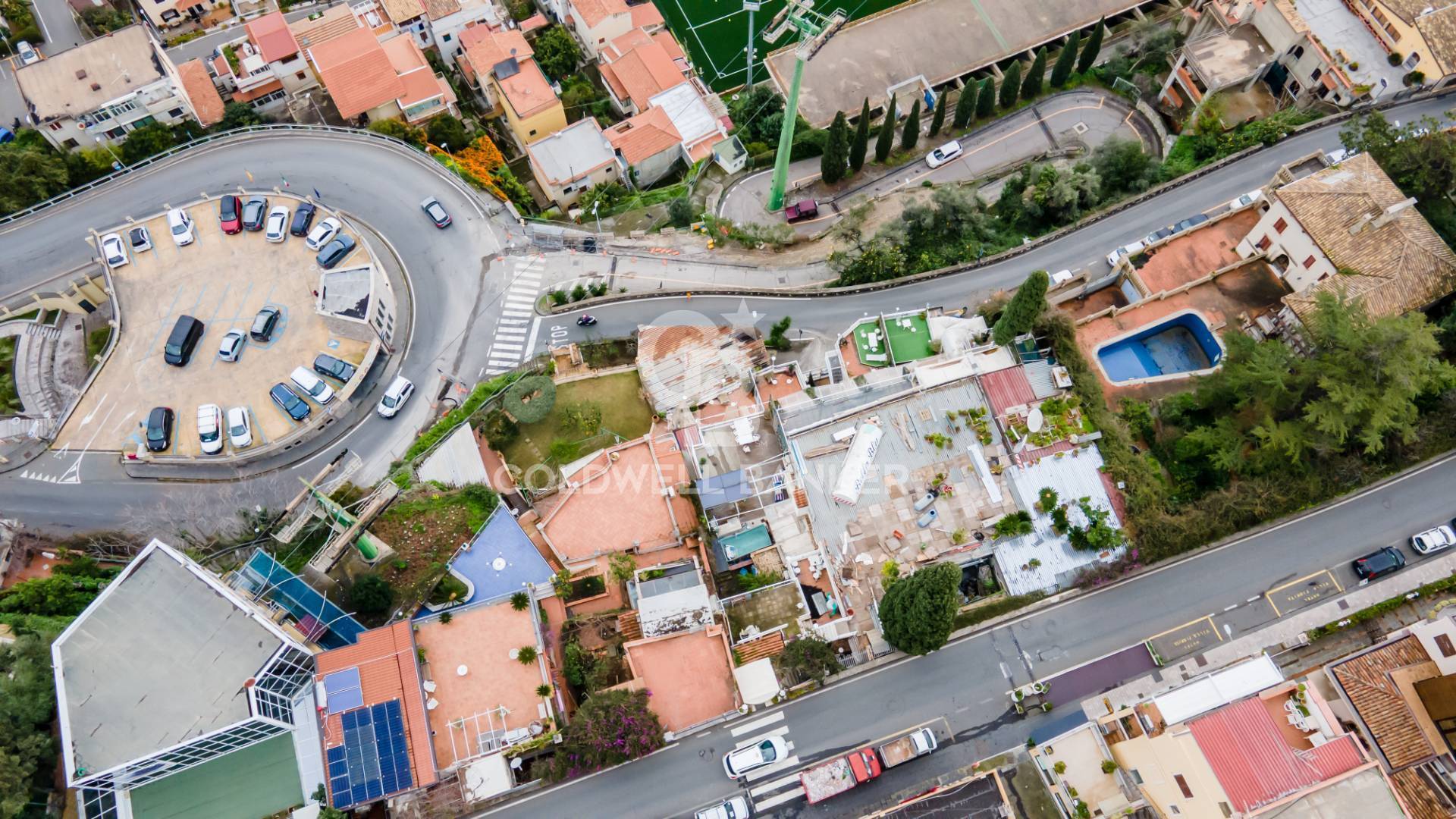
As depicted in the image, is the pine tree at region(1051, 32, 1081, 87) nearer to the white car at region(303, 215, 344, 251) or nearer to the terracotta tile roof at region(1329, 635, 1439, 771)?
the terracotta tile roof at region(1329, 635, 1439, 771)

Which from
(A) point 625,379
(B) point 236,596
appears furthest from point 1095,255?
(B) point 236,596

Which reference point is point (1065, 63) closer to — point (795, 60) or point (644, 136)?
point (795, 60)

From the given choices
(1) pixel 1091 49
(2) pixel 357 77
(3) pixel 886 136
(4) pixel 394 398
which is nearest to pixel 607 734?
(4) pixel 394 398

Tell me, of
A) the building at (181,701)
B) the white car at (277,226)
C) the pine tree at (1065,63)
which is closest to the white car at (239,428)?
the white car at (277,226)

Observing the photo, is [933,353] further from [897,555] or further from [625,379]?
[625,379]

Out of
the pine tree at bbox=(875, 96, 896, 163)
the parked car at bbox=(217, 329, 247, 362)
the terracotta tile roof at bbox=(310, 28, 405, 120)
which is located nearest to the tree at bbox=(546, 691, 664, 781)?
the parked car at bbox=(217, 329, 247, 362)

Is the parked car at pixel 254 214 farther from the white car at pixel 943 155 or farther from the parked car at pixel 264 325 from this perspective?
the white car at pixel 943 155

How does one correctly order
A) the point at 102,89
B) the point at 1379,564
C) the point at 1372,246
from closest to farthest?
the point at 1379,564 < the point at 1372,246 < the point at 102,89
